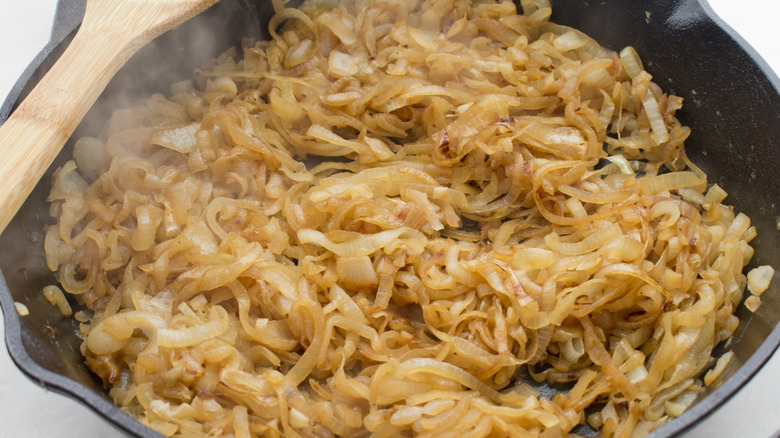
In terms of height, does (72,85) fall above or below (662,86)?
above

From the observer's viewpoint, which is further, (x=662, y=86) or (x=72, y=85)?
(x=662, y=86)

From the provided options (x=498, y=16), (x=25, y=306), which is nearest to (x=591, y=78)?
(x=498, y=16)

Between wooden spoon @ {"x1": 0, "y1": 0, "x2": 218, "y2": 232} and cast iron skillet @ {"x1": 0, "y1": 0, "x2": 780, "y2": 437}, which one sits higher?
wooden spoon @ {"x1": 0, "y1": 0, "x2": 218, "y2": 232}

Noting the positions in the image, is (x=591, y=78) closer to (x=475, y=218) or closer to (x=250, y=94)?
(x=475, y=218)
